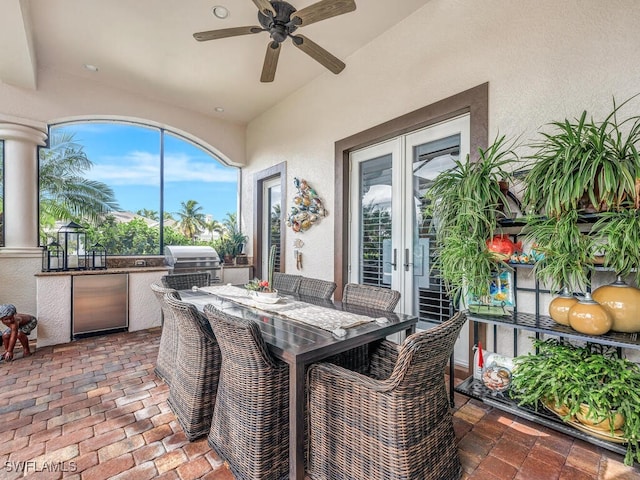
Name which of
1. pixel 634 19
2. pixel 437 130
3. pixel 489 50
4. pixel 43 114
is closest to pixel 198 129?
pixel 43 114

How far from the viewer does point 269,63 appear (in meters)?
2.59

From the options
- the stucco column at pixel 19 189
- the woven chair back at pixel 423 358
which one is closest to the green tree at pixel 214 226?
the stucco column at pixel 19 189

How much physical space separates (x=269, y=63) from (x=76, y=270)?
11.0 feet

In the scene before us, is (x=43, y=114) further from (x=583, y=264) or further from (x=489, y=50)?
(x=583, y=264)

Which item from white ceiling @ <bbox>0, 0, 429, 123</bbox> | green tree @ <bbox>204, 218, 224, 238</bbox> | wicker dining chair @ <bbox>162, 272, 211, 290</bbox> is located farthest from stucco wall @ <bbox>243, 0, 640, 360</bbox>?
green tree @ <bbox>204, 218, 224, 238</bbox>

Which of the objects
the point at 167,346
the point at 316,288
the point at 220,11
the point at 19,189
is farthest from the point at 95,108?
the point at 316,288

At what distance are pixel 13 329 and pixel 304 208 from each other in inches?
129

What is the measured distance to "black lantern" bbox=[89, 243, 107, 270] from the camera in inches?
158

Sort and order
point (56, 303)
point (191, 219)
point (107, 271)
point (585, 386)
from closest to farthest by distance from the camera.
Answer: point (585, 386)
point (56, 303)
point (107, 271)
point (191, 219)

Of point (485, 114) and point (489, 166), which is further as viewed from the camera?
point (485, 114)

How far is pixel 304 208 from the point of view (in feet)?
13.3

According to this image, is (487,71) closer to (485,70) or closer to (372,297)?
(485,70)

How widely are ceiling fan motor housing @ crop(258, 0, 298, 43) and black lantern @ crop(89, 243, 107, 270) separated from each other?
3.53 m

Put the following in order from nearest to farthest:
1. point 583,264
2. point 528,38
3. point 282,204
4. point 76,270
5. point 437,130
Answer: point 583,264 < point 528,38 < point 437,130 < point 76,270 < point 282,204
